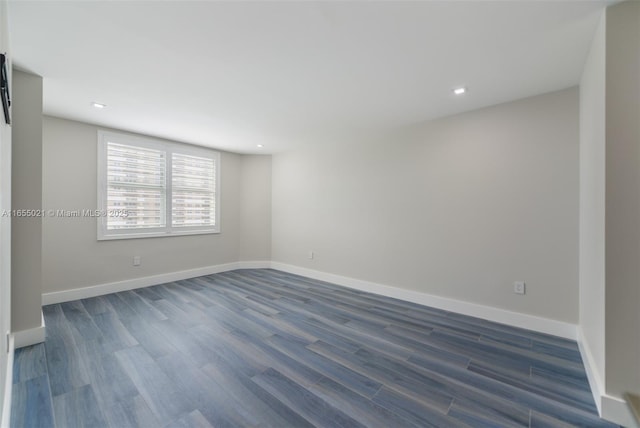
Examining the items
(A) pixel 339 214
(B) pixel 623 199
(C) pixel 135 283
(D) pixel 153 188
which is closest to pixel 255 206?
(D) pixel 153 188

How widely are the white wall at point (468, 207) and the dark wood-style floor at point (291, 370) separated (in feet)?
1.66

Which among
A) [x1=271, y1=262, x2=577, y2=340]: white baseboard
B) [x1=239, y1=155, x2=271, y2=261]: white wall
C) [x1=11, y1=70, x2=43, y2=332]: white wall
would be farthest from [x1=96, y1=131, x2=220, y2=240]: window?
[x1=271, y1=262, x2=577, y2=340]: white baseboard

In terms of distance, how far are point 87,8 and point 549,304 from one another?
4237mm

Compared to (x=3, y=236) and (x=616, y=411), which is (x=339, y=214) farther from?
(x=3, y=236)

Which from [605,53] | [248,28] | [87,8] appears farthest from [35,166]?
[605,53]

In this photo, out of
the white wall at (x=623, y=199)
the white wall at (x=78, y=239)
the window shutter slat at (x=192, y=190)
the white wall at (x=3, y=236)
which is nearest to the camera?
the white wall at (x=3, y=236)

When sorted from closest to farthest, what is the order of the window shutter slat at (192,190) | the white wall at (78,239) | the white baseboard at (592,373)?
the white baseboard at (592,373) < the white wall at (78,239) < the window shutter slat at (192,190)

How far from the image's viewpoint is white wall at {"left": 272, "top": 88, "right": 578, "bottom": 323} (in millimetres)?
2498

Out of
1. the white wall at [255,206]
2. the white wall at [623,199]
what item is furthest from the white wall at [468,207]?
the white wall at [255,206]

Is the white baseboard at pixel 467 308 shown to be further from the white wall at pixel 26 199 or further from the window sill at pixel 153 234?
the white wall at pixel 26 199

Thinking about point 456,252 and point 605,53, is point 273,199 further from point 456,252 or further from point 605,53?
point 605,53

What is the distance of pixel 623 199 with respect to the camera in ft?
4.87

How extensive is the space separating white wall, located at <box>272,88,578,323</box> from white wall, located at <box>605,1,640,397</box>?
113cm

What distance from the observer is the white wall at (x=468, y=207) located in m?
2.50
